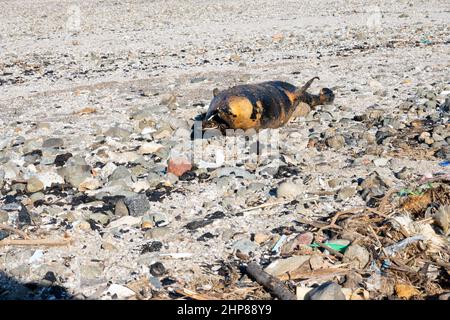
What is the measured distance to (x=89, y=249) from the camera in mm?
3625

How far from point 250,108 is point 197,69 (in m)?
4.16

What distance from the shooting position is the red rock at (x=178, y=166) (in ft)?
15.8

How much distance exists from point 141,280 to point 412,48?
8.44 metres

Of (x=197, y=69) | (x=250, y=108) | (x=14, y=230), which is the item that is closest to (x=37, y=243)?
(x=14, y=230)

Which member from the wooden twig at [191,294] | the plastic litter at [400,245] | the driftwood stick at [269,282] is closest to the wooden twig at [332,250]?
the plastic litter at [400,245]

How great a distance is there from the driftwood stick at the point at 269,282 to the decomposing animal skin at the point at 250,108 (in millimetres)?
2362

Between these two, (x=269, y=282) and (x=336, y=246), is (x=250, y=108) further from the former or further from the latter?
(x=269, y=282)

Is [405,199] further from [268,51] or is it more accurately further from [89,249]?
[268,51]

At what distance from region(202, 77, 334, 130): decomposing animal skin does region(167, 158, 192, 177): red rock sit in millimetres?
775

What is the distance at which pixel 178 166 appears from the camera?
15.9 feet

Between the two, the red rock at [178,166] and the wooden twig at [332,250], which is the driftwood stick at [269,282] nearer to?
the wooden twig at [332,250]

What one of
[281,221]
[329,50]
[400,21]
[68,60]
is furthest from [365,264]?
[400,21]

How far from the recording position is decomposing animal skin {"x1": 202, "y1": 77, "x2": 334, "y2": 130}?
541cm

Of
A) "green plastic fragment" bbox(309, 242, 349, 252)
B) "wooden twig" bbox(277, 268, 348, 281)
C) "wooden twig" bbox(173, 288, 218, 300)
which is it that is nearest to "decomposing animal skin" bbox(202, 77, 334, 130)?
"green plastic fragment" bbox(309, 242, 349, 252)
